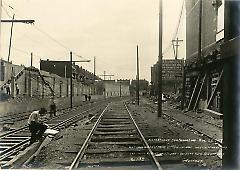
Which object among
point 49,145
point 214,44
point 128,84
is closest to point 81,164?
point 49,145

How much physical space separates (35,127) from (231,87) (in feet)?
17.9

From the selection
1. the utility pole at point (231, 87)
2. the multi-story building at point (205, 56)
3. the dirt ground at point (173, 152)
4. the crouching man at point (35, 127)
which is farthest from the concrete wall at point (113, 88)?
the utility pole at point (231, 87)

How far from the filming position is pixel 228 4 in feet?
13.2

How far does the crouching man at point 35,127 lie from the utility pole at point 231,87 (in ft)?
16.9

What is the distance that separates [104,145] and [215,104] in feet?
43.5

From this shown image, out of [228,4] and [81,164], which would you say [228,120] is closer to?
[228,4]

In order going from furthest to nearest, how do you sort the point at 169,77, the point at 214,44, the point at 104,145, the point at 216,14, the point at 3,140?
the point at 169,77
the point at 214,44
the point at 216,14
the point at 3,140
the point at 104,145

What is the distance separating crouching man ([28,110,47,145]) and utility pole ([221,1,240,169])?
515cm

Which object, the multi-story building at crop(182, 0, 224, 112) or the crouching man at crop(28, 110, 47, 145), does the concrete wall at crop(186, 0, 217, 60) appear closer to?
the multi-story building at crop(182, 0, 224, 112)

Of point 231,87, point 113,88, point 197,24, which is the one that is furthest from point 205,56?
point 113,88

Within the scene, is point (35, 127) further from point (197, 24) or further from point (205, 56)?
point (197, 24)

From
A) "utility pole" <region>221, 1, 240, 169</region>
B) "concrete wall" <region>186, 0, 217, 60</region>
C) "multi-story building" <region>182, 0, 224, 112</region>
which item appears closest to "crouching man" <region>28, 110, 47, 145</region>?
"utility pole" <region>221, 1, 240, 169</region>

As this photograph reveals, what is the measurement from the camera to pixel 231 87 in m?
3.98

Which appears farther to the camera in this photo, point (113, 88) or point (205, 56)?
point (113, 88)
